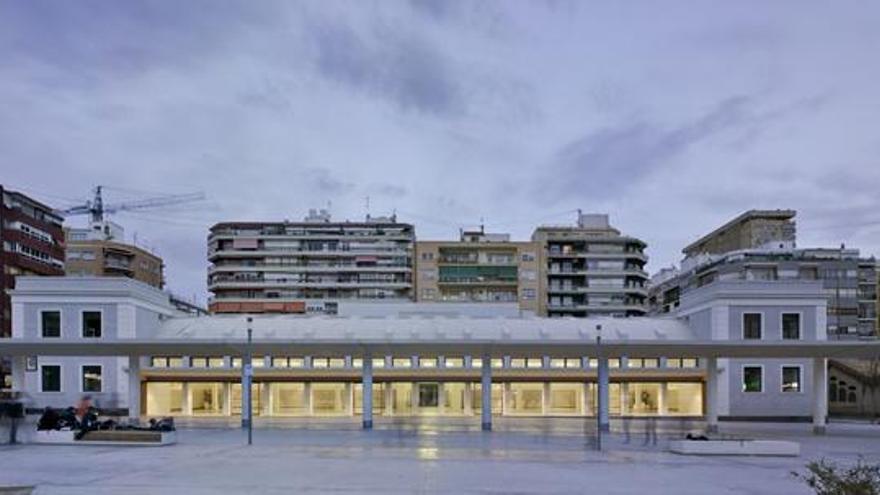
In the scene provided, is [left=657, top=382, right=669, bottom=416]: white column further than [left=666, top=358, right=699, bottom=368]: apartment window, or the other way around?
[left=657, top=382, right=669, bottom=416]: white column

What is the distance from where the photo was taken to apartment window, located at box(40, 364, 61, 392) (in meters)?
48.8

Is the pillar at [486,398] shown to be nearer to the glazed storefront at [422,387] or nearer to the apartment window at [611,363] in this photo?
the glazed storefront at [422,387]

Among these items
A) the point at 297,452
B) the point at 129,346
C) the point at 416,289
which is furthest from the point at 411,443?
the point at 416,289

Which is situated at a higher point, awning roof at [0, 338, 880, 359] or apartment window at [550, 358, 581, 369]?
awning roof at [0, 338, 880, 359]

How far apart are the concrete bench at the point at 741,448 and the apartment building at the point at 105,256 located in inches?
3493

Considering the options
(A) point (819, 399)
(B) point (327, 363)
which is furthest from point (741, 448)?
(B) point (327, 363)

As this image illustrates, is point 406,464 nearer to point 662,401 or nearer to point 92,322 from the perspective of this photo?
point 662,401

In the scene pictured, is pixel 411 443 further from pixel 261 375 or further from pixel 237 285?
pixel 237 285

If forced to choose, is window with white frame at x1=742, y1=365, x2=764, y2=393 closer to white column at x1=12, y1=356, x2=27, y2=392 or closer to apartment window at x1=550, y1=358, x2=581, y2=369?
apartment window at x1=550, y1=358, x2=581, y2=369

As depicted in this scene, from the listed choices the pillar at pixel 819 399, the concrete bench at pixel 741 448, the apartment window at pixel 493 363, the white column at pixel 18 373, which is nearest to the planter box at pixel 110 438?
the white column at pixel 18 373

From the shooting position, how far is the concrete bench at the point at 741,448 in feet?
88.9

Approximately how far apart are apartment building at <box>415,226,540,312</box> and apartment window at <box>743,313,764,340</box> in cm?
4359

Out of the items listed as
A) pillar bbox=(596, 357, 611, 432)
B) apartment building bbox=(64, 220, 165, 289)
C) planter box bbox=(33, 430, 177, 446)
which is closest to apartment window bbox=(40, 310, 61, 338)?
planter box bbox=(33, 430, 177, 446)

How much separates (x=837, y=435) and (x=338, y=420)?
25.1 m
